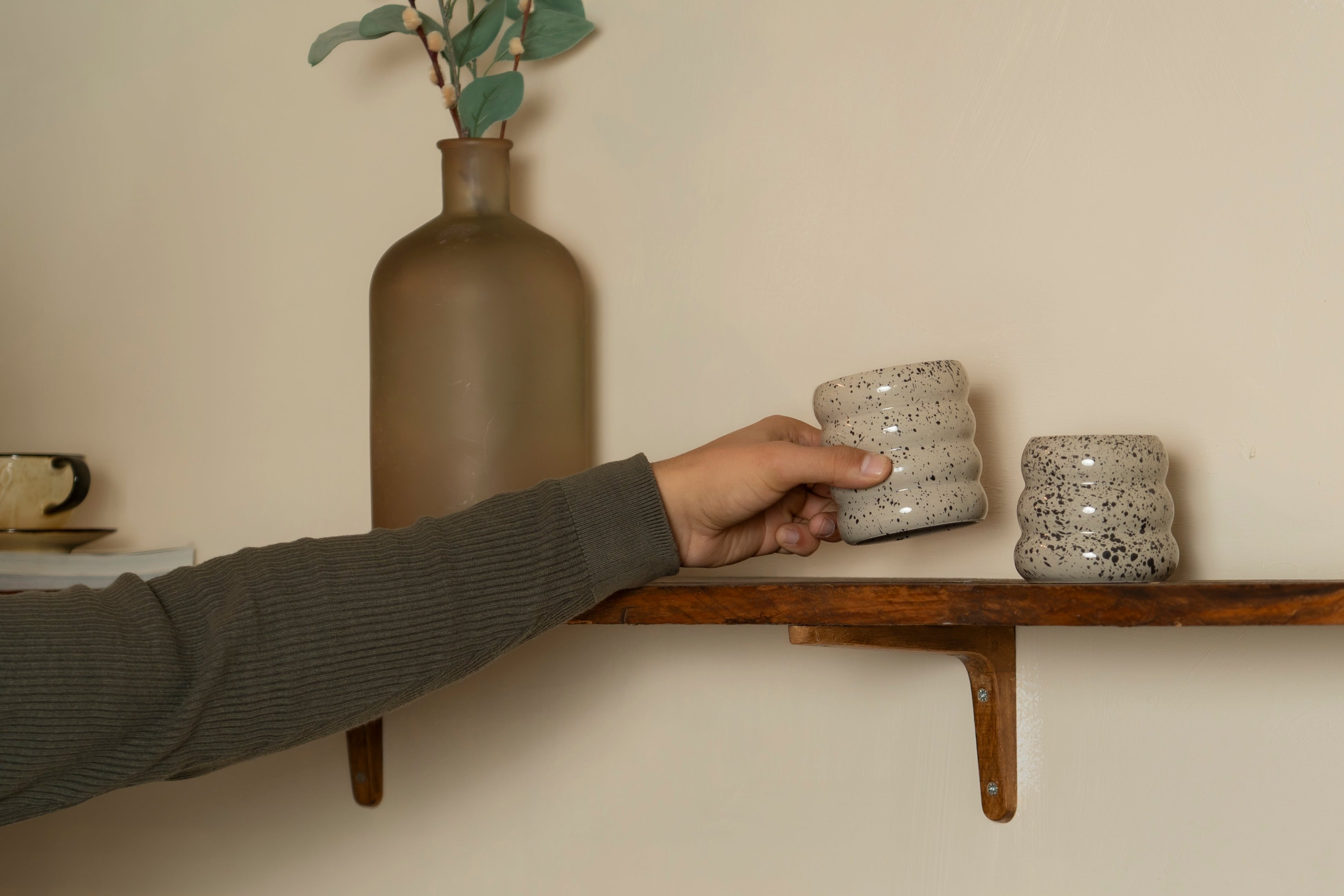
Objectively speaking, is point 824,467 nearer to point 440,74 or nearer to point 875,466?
point 875,466

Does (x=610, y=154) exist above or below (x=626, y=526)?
above

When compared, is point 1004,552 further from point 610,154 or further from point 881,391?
point 610,154

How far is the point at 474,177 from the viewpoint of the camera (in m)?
0.84

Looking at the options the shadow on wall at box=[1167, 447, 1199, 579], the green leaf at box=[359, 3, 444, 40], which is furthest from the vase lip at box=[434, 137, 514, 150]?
the shadow on wall at box=[1167, 447, 1199, 579]

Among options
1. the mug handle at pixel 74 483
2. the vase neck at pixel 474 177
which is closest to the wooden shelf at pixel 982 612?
the vase neck at pixel 474 177

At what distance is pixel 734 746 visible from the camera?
84 cm


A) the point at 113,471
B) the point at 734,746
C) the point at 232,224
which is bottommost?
the point at 734,746

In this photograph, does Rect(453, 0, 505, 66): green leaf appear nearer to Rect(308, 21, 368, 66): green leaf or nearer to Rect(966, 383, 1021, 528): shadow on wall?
Rect(308, 21, 368, 66): green leaf

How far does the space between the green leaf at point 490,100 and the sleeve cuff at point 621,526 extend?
1.11ft

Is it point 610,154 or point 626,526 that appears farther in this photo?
point 610,154

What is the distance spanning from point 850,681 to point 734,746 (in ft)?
0.37

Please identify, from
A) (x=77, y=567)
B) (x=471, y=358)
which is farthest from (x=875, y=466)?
(x=77, y=567)

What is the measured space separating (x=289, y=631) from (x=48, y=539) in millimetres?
496

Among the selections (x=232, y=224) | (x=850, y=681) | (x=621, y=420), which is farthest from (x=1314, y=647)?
(x=232, y=224)
